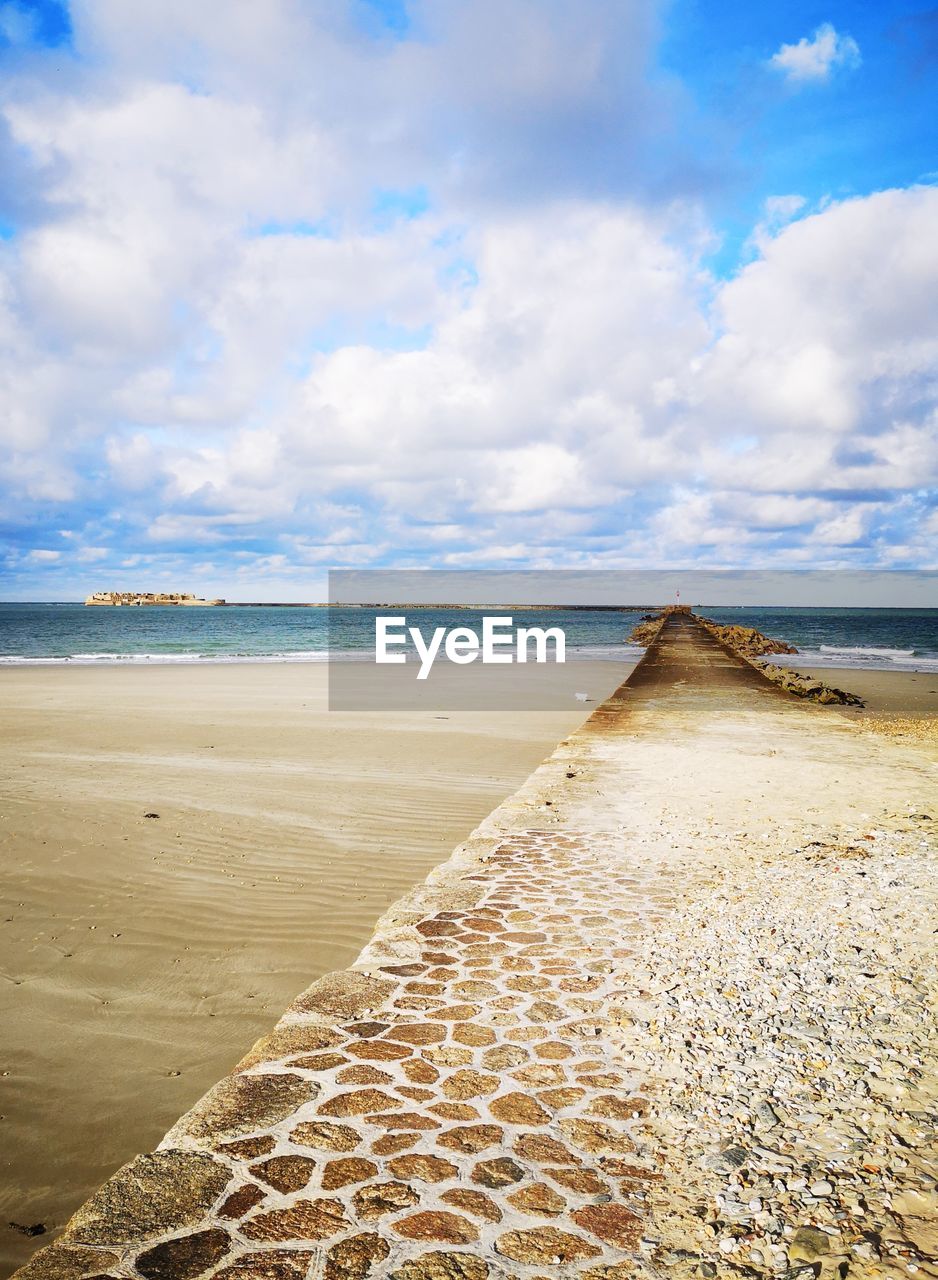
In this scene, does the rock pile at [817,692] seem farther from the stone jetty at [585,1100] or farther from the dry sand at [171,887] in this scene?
the stone jetty at [585,1100]

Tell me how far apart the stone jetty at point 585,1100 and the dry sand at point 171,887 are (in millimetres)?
782

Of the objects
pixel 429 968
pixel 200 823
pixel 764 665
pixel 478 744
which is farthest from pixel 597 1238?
pixel 764 665

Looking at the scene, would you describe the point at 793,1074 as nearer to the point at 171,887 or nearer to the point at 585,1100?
the point at 585,1100

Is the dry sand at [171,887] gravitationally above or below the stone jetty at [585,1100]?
below

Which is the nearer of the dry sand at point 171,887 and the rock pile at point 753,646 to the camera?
Answer: the dry sand at point 171,887

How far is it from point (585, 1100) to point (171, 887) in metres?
4.37

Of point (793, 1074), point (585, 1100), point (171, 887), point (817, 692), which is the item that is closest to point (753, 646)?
point (817, 692)

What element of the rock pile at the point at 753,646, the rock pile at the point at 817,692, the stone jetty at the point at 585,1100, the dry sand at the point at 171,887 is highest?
the rock pile at the point at 753,646

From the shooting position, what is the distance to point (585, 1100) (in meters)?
2.90

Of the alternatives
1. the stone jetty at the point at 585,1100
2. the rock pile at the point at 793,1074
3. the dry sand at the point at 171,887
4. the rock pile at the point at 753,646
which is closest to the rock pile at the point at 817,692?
the dry sand at the point at 171,887

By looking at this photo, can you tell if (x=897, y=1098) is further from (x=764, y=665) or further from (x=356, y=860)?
(x=764, y=665)

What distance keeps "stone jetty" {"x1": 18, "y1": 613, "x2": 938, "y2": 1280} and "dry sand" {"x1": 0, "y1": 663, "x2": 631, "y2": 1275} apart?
782mm

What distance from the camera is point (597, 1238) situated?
7.36 feet

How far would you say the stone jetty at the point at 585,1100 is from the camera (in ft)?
7.30
